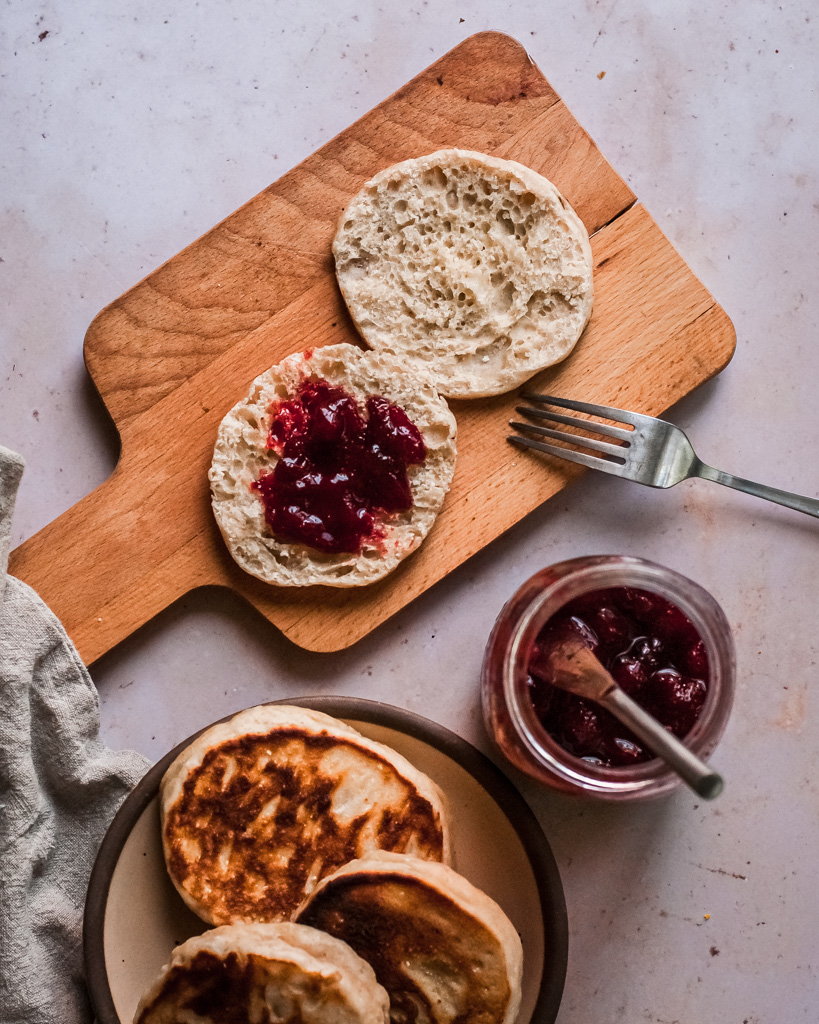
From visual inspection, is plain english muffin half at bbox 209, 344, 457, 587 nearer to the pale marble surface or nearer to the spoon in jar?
the pale marble surface

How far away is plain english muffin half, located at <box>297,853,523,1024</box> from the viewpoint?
1999 mm

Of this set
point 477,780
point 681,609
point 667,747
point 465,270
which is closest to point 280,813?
point 477,780

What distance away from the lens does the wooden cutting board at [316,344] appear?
2.50 meters

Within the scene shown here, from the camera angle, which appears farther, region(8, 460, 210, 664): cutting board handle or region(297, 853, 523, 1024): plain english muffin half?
region(8, 460, 210, 664): cutting board handle

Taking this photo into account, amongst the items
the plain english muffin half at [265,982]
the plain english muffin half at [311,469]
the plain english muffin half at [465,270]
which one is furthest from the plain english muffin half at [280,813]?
the plain english muffin half at [465,270]

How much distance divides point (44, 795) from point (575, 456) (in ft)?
5.83

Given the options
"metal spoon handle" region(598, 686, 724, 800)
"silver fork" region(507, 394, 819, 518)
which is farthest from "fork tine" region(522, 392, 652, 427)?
"metal spoon handle" region(598, 686, 724, 800)

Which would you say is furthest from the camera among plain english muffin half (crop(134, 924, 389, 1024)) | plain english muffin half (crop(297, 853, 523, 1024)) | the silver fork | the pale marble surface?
the pale marble surface

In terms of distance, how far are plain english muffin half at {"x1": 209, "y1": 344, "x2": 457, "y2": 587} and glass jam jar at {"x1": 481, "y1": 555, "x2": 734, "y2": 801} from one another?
0.44 meters

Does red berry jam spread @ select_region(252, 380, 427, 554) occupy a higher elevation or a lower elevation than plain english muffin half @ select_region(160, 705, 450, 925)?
higher

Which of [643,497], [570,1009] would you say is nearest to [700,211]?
[643,497]

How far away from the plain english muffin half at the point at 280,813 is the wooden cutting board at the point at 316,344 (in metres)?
0.37

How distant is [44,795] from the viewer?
2.45m

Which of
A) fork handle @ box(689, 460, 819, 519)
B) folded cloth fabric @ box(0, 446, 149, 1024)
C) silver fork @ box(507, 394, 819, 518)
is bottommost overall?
fork handle @ box(689, 460, 819, 519)
